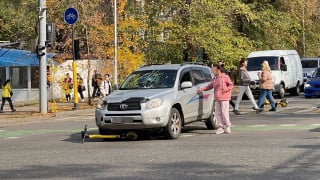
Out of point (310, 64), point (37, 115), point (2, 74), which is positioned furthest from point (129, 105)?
point (310, 64)

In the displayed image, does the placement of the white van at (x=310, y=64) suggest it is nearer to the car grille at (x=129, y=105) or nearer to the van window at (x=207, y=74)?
the van window at (x=207, y=74)

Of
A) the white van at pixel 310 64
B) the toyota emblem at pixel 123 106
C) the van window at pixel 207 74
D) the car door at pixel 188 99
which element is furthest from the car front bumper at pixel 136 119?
the white van at pixel 310 64

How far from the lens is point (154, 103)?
45.5ft

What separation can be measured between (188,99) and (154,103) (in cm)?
146

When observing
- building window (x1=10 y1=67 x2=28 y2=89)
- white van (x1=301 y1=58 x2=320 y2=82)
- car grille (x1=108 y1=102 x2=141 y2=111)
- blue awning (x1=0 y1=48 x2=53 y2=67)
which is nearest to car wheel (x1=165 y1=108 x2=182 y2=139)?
car grille (x1=108 y1=102 x2=141 y2=111)

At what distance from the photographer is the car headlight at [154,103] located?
1380 centimetres

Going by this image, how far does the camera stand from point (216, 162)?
10641 mm

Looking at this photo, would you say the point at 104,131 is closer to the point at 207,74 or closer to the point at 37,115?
the point at 207,74

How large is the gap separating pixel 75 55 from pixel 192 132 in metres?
11.4

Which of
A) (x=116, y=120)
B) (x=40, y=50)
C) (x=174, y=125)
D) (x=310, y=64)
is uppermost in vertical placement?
(x=40, y=50)

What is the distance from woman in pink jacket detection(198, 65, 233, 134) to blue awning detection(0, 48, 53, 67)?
21.8 meters

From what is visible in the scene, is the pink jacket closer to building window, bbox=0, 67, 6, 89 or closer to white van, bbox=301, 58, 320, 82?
building window, bbox=0, 67, 6, 89

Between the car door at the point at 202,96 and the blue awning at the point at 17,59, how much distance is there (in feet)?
67.2

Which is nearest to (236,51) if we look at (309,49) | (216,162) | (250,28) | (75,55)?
(250,28)
